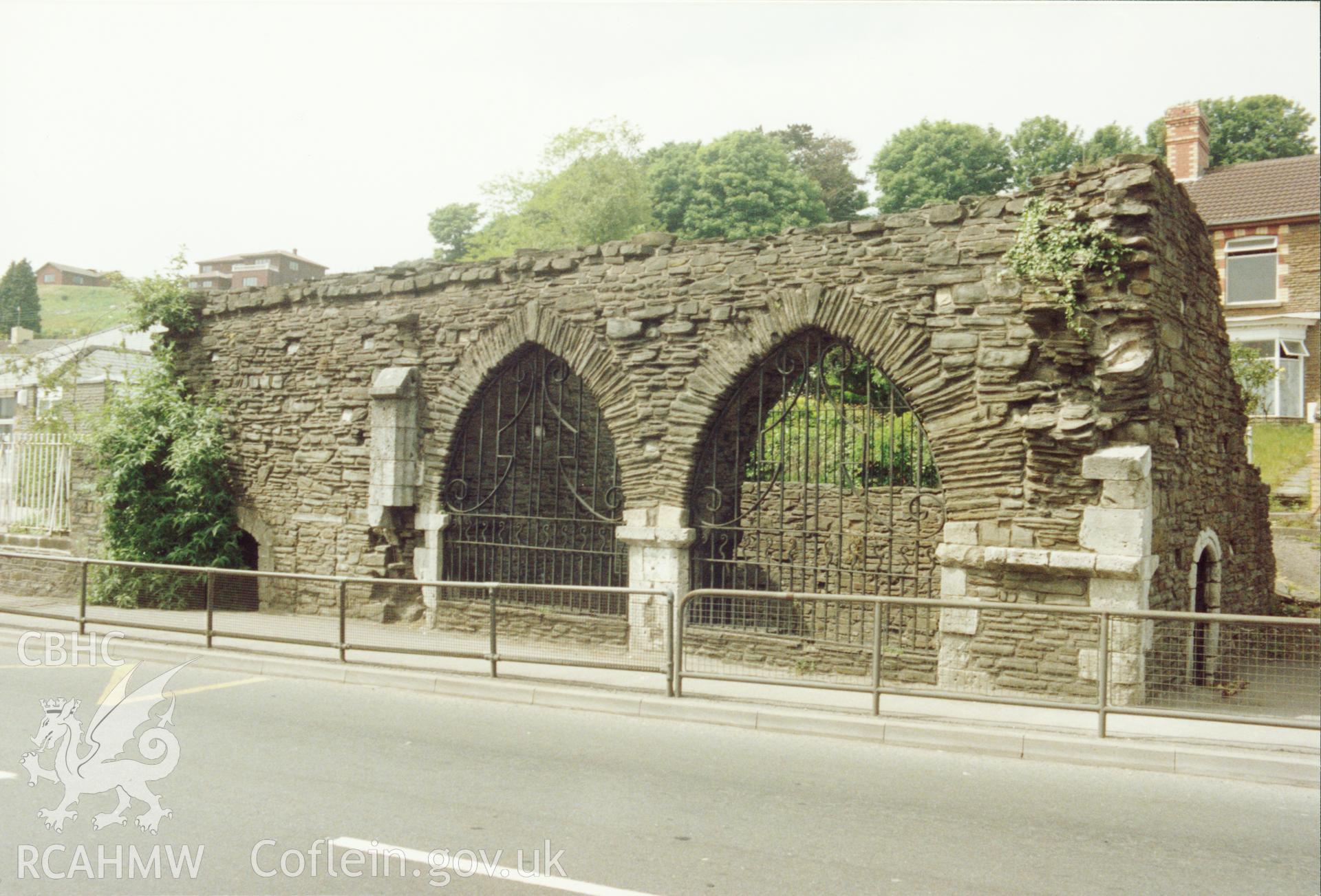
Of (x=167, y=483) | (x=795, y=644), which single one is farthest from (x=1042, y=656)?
(x=167, y=483)

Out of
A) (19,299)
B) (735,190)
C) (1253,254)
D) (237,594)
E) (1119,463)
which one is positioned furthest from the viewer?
(735,190)

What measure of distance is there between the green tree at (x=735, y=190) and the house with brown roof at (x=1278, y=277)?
1439 centimetres

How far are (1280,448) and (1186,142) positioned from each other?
10.7 metres

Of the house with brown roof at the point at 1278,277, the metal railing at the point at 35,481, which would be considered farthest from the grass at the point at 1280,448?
the metal railing at the point at 35,481

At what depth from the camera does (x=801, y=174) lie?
3925 centimetres

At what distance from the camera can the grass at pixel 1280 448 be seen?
840 inches

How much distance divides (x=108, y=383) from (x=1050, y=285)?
1307cm

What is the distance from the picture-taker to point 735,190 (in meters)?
37.8

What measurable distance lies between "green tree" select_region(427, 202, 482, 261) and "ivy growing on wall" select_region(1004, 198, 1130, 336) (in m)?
49.3

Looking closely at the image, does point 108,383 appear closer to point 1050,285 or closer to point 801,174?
point 1050,285

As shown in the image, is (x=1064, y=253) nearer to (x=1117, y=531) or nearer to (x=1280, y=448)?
(x=1117, y=531)

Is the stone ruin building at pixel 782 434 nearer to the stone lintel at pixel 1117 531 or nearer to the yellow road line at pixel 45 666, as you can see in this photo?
the stone lintel at pixel 1117 531

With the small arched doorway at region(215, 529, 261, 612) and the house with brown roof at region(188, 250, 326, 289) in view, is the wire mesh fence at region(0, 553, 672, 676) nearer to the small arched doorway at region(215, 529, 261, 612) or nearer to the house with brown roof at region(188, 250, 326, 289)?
the small arched doorway at region(215, 529, 261, 612)

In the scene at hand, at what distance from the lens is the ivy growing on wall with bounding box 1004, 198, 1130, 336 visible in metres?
8.18
